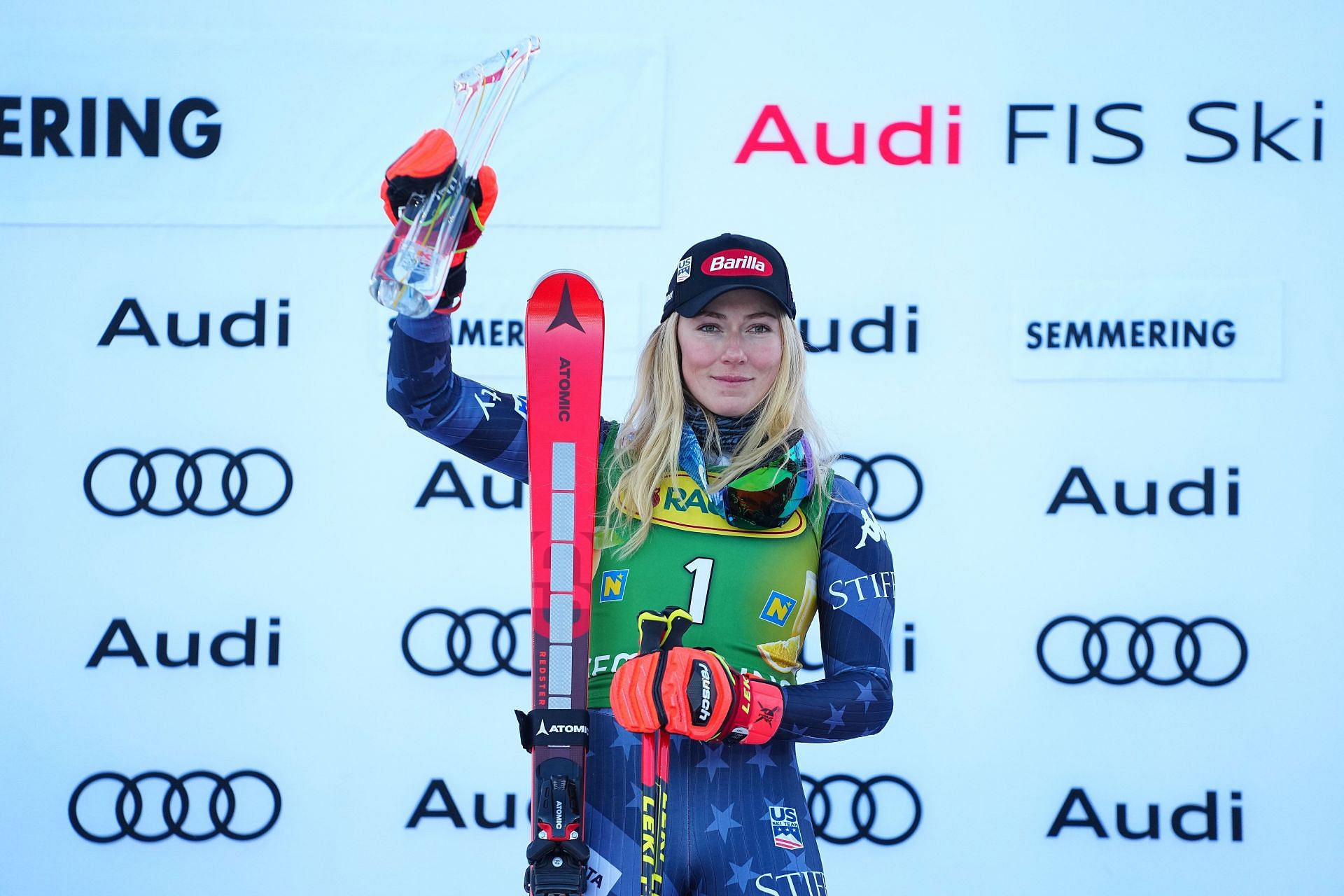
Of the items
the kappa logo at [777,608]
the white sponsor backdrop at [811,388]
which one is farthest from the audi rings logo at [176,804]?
the kappa logo at [777,608]

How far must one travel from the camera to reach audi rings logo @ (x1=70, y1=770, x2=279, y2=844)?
2926mm

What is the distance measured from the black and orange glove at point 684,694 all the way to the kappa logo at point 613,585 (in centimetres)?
18

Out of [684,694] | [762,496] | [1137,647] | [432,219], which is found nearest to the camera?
[684,694]

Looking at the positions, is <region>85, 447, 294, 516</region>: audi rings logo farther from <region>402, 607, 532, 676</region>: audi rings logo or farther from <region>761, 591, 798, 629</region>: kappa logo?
<region>761, 591, 798, 629</region>: kappa logo

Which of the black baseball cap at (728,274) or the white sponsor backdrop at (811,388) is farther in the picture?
the white sponsor backdrop at (811,388)

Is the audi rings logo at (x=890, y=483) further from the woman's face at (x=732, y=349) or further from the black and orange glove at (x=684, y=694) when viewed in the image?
the black and orange glove at (x=684, y=694)

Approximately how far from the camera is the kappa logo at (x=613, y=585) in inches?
60.6

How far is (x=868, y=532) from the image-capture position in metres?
1.57

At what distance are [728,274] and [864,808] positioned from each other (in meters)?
1.84

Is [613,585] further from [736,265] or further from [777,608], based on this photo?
[736,265]

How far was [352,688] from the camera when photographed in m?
2.91

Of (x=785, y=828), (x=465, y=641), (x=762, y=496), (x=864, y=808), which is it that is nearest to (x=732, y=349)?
(x=762, y=496)

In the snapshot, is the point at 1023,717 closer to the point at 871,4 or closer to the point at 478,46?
the point at 871,4

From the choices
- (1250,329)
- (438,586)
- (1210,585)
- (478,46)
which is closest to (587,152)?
(478,46)
